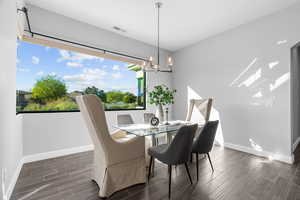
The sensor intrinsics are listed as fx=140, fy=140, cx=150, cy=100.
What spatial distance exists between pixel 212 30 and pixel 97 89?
10.9 ft

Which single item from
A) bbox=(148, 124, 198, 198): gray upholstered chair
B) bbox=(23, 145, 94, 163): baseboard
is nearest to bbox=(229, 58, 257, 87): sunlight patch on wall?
bbox=(148, 124, 198, 198): gray upholstered chair

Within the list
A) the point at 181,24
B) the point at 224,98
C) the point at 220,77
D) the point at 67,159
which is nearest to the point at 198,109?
the point at 224,98

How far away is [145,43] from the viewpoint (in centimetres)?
445

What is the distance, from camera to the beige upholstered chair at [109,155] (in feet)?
5.35

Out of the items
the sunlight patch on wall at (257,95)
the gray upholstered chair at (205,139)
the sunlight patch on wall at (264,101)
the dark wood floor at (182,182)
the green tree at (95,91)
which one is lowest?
the dark wood floor at (182,182)

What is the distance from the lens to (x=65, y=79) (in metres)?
3.22

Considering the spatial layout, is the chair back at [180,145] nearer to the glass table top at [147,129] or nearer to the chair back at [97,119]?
the glass table top at [147,129]

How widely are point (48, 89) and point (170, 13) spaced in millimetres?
3050

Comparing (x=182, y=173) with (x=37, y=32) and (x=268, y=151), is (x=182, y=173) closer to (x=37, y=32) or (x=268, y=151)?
(x=268, y=151)

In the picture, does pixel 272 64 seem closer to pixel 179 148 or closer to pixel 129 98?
pixel 179 148

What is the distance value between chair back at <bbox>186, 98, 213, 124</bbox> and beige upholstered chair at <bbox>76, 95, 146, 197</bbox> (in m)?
1.66

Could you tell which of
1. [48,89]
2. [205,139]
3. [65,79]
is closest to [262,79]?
[205,139]

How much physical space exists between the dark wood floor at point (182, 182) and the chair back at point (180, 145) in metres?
0.48

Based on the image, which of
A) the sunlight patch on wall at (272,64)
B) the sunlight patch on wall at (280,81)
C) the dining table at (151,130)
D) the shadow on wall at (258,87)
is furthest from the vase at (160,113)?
the sunlight patch on wall at (272,64)
